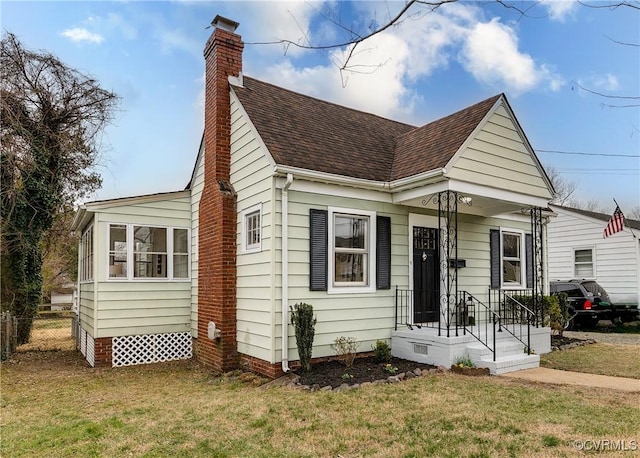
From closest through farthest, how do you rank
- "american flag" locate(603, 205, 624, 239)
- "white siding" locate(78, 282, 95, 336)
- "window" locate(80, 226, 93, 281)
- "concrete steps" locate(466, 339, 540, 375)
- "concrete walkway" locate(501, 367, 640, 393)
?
"concrete walkway" locate(501, 367, 640, 393) < "concrete steps" locate(466, 339, 540, 375) < "white siding" locate(78, 282, 95, 336) < "window" locate(80, 226, 93, 281) < "american flag" locate(603, 205, 624, 239)

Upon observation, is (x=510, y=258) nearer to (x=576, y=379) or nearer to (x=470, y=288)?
→ (x=470, y=288)

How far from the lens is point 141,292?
33.2 ft

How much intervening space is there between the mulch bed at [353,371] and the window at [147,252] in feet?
15.6

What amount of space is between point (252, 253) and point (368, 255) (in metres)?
2.22

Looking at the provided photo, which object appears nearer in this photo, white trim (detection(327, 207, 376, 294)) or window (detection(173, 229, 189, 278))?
white trim (detection(327, 207, 376, 294))

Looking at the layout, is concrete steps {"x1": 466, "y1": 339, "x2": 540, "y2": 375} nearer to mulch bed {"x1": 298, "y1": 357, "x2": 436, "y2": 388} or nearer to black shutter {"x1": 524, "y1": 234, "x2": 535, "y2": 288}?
mulch bed {"x1": 298, "y1": 357, "x2": 436, "y2": 388}

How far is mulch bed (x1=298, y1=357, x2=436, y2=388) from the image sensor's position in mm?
6859

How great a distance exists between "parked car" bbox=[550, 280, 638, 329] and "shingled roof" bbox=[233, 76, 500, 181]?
870cm

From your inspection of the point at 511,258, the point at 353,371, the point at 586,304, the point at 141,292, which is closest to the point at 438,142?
the point at 511,258

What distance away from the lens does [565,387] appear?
257 inches

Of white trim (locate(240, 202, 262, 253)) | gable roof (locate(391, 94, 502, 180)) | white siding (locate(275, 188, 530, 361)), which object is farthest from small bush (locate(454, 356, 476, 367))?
white trim (locate(240, 202, 262, 253))

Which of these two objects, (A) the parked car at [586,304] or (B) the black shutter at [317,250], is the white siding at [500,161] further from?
(A) the parked car at [586,304]

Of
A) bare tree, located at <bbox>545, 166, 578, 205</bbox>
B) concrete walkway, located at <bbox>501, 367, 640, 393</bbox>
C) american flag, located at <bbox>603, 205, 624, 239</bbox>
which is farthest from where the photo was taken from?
bare tree, located at <bbox>545, 166, 578, 205</bbox>

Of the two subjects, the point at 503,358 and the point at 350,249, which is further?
the point at 350,249
